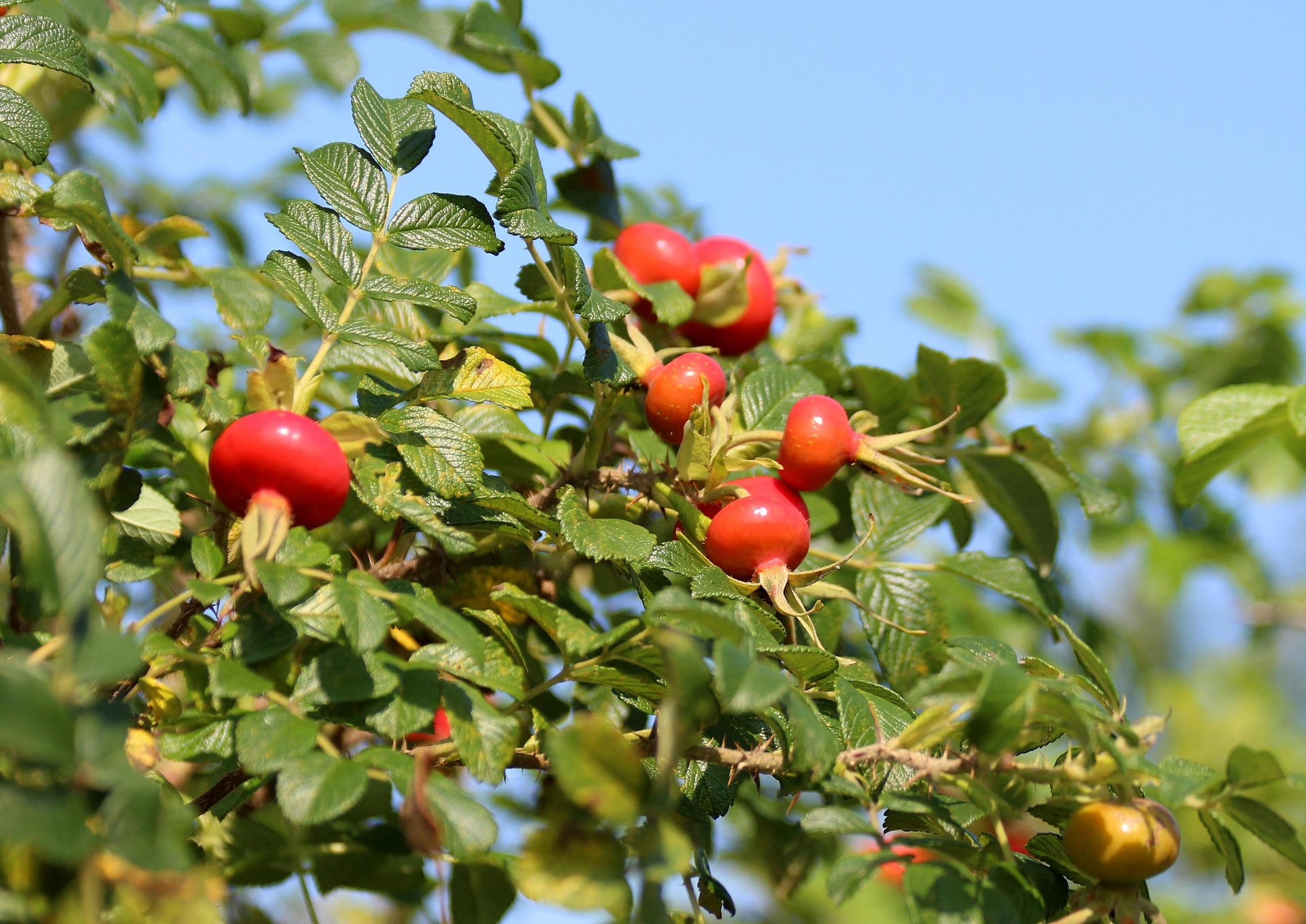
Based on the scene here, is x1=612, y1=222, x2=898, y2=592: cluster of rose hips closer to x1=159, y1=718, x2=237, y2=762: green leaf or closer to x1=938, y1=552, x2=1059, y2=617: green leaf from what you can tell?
x1=938, y1=552, x2=1059, y2=617: green leaf

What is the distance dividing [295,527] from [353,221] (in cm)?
38

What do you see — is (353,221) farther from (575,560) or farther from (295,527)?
(575,560)

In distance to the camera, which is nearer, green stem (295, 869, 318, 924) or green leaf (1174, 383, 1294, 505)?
green stem (295, 869, 318, 924)

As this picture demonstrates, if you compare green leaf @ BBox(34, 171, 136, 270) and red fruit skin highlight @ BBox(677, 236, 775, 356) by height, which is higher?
green leaf @ BBox(34, 171, 136, 270)

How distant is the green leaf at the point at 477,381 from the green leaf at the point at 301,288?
0.12 metres

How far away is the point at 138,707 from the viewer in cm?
116

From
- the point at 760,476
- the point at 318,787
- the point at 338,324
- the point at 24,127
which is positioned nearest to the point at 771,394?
the point at 760,476

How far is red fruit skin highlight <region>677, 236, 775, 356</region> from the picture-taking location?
163 centimetres

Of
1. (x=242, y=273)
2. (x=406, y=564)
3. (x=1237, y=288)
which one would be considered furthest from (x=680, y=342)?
(x=1237, y=288)

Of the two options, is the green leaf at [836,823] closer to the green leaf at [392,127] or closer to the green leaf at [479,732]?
the green leaf at [479,732]

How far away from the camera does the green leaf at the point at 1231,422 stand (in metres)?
1.74

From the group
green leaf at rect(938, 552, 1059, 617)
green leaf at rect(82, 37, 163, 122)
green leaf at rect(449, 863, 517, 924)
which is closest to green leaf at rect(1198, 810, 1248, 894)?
green leaf at rect(938, 552, 1059, 617)

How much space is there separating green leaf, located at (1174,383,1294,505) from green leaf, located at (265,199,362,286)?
1.31 metres

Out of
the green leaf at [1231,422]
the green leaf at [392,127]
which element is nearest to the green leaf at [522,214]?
the green leaf at [392,127]
